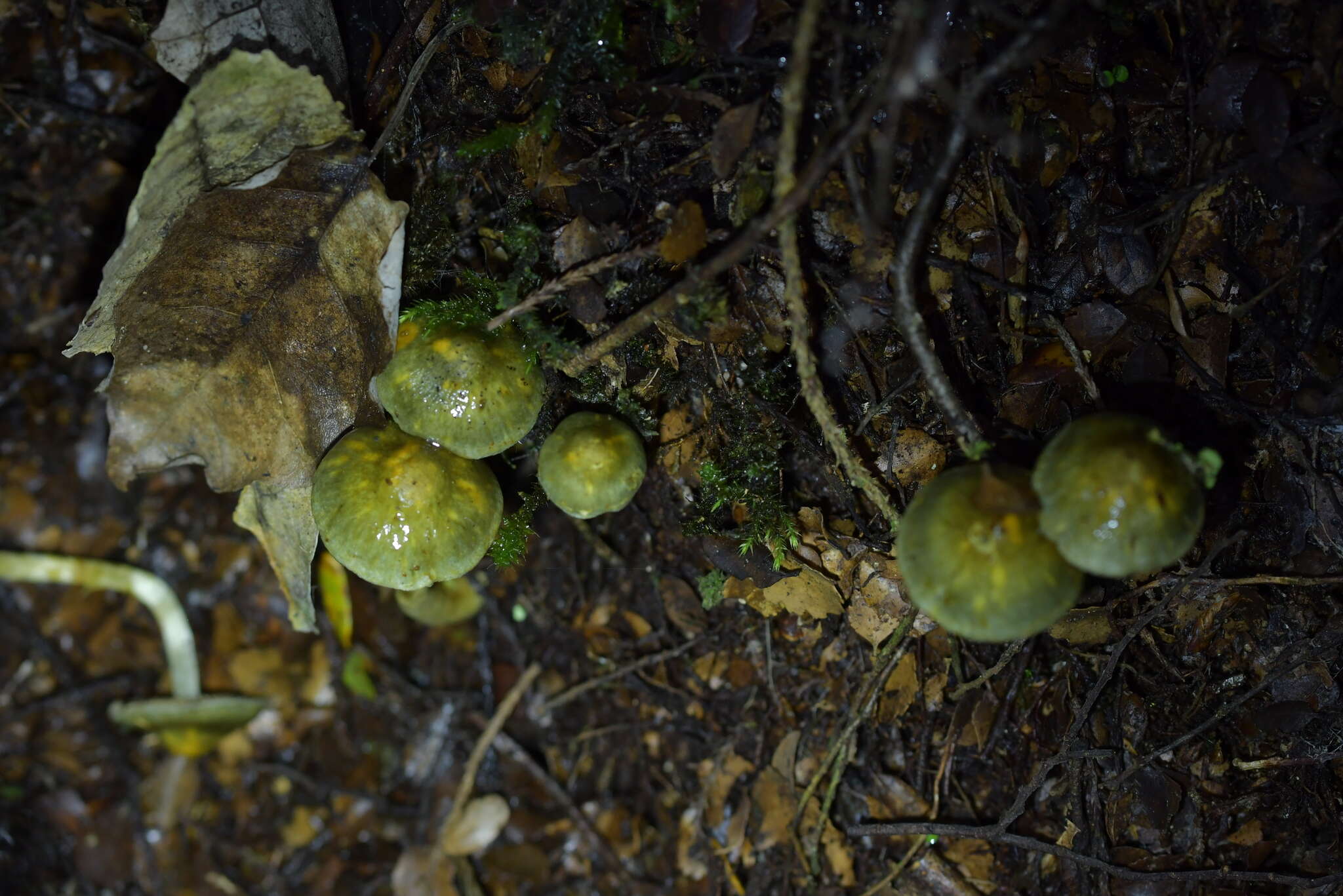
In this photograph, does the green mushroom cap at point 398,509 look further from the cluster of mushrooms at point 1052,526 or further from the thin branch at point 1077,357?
the thin branch at point 1077,357

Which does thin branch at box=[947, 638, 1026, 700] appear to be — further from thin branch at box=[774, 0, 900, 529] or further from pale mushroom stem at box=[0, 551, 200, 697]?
pale mushroom stem at box=[0, 551, 200, 697]

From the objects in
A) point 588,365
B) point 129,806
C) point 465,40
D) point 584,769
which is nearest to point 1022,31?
point 588,365

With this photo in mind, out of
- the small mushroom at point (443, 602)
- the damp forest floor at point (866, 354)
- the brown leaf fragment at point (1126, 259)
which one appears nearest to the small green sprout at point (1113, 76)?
the damp forest floor at point (866, 354)

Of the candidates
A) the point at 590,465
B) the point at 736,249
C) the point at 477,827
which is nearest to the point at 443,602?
the point at 477,827

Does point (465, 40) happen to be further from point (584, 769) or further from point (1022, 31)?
point (584, 769)

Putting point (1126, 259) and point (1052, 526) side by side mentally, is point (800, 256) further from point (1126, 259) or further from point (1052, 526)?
point (1052, 526)

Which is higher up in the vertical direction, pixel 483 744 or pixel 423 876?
pixel 483 744
